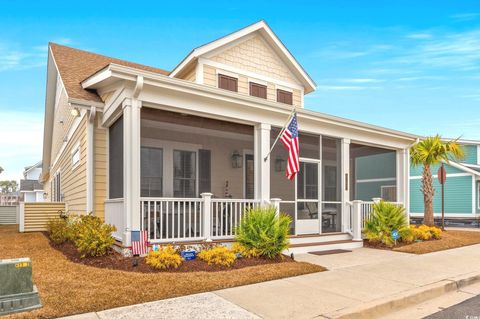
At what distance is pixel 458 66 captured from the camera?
16703 millimetres

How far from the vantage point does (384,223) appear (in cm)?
1016

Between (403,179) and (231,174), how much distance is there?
19.4 feet

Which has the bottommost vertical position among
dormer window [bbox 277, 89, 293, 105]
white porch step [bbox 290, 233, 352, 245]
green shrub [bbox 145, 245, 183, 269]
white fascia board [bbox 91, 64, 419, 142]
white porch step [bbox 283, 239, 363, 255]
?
white porch step [bbox 283, 239, 363, 255]

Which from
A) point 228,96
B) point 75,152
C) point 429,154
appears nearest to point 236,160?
point 228,96

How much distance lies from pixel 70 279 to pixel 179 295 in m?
1.79

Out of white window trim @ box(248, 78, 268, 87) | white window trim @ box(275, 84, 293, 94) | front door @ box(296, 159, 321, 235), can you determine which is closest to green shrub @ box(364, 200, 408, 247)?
front door @ box(296, 159, 321, 235)

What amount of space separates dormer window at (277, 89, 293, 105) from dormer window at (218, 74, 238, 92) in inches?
75.8

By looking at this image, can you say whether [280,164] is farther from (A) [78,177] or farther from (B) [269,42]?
(A) [78,177]

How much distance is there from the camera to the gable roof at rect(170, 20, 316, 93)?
11164mm

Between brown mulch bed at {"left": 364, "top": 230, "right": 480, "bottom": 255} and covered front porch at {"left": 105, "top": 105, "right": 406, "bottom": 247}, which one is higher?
covered front porch at {"left": 105, "top": 105, "right": 406, "bottom": 247}

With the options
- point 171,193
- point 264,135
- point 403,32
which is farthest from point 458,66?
point 171,193

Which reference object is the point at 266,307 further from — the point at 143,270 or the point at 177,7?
the point at 177,7

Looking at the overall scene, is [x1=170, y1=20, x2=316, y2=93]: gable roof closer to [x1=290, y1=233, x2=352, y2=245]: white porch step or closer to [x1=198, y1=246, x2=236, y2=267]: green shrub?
[x1=290, y1=233, x2=352, y2=245]: white porch step

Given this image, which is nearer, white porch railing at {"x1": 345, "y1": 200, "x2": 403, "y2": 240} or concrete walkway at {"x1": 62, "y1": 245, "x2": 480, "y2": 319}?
concrete walkway at {"x1": 62, "y1": 245, "x2": 480, "y2": 319}
